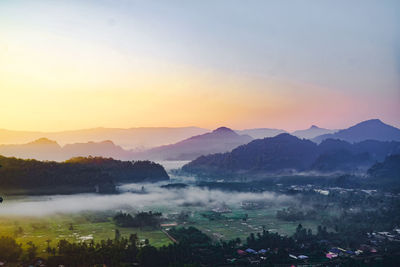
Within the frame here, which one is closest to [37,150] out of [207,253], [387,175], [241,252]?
[387,175]

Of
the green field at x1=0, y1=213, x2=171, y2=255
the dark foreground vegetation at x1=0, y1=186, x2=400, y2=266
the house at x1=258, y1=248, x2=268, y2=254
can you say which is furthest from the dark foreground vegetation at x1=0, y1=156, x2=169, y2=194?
the house at x1=258, y1=248, x2=268, y2=254

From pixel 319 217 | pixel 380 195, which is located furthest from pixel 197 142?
pixel 319 217

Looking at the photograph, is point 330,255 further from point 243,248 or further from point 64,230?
point 64,230

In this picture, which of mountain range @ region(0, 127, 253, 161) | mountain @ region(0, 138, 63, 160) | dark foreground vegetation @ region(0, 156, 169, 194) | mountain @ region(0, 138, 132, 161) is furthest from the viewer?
mountain range @ region(0, 127, 253, 161)

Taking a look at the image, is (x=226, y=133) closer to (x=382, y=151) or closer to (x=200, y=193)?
(x=382, y=151)

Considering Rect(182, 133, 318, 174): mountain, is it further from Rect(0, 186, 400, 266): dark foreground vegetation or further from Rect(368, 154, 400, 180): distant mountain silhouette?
Rect(0, 186, 400, 266): dark foreground vegetation

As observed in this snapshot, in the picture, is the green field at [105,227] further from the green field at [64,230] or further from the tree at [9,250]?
the tree at [9,250]

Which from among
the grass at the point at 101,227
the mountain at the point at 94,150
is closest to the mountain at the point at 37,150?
the mountain at the point at 94,150

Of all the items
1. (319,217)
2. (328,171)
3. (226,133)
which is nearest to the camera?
(319,217)
